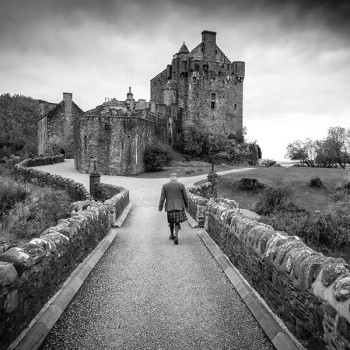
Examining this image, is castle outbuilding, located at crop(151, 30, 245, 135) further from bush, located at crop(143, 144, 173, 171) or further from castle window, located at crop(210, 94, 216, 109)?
bush, located at crop(143, 144, 173, 171)

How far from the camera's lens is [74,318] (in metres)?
5.14

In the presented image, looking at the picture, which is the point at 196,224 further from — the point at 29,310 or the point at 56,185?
the point at 56,185

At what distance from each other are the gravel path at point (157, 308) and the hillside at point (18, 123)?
58443mm

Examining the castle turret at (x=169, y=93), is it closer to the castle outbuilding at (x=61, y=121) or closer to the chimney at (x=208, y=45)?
the chimney at (x=208, y=45)

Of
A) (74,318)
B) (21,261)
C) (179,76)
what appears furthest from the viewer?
(179,76)

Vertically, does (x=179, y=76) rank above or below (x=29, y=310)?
above

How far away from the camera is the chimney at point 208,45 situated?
178ft

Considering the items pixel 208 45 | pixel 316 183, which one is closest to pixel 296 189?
pixel 316 183

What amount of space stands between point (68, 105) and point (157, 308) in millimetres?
48809

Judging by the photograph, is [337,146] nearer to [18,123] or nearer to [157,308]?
[157,308]

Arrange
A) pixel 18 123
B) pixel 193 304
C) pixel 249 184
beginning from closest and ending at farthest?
pixel 193 304
pixel 249 184
pixel 18 123

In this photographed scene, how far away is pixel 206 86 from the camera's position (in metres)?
54.0

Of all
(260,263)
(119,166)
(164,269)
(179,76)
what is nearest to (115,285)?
(164,269)

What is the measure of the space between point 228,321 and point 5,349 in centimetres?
286
